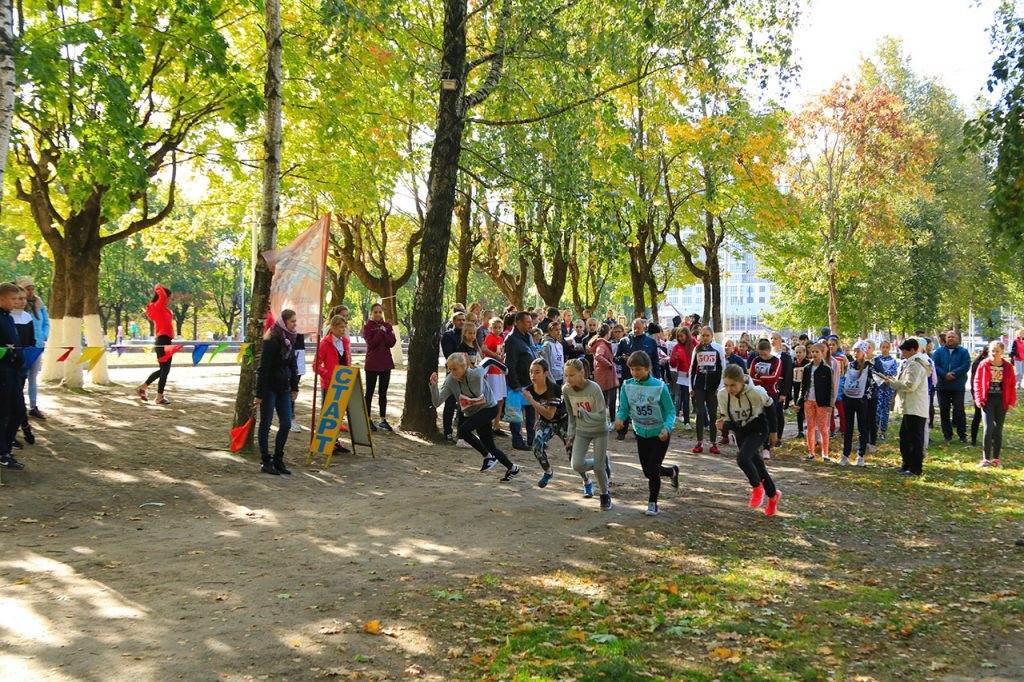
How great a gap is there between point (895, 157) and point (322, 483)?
30181 millimetres

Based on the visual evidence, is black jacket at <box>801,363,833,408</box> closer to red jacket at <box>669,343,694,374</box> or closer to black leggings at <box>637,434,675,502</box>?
red jacket at <box>669,343,694,374</box>

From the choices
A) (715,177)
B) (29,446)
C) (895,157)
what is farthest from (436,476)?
(895,157)

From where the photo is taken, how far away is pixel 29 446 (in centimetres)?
1081

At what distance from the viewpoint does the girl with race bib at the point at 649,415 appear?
8.86 m

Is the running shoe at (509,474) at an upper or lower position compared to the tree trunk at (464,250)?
lower

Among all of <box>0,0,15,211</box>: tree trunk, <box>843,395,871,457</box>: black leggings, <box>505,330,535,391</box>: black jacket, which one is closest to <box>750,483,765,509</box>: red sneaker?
<box>505,330,535,391</box>: black jacket

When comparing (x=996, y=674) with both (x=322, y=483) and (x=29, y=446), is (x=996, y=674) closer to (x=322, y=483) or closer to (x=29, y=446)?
(x=322, y=483)

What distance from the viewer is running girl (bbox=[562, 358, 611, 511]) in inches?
358

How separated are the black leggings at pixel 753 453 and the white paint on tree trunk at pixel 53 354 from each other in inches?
563

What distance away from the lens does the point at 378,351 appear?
14.1 metres

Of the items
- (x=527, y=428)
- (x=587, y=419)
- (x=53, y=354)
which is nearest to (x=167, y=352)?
(x=53, y=354)

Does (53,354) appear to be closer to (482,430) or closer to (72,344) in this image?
(72,344)

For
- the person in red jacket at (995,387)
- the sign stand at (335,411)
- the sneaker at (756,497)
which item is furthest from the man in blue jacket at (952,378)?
the sign stand at (335,411)

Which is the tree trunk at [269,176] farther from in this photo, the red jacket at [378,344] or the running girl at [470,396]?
the running girl at [470,396]
